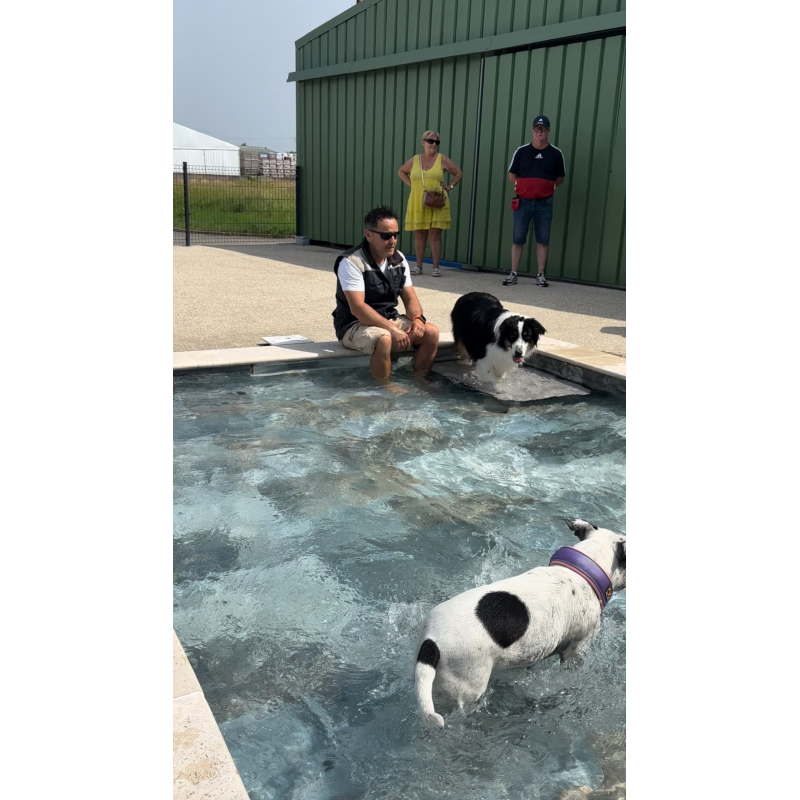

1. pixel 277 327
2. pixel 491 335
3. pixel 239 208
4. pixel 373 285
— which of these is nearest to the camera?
pixel 491 335

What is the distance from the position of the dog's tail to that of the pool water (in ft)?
0.65

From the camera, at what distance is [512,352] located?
4.24 meters

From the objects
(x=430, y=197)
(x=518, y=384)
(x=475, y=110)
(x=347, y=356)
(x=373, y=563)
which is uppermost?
(x=475, y=110)

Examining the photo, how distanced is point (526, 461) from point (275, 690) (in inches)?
79.5

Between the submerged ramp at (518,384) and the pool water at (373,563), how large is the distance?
0.45 ft

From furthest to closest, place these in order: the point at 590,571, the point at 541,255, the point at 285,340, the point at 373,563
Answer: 1. the point at 541,255
2. the point at 285,340
3. the point at 373,563
4. the point at 590,571

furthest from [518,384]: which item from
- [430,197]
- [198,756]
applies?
[430,197]

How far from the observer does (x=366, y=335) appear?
182 inches

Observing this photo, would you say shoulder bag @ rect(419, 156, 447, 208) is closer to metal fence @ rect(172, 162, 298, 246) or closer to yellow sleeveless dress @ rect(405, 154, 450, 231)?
yellow sleeveless dress @ rect(405, 154, 450, 231)

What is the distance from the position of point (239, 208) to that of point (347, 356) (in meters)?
12.3

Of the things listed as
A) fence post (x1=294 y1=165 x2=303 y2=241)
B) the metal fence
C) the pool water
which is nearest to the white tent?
the metal fence

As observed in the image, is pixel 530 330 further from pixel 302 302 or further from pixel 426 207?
pixel 426 207
